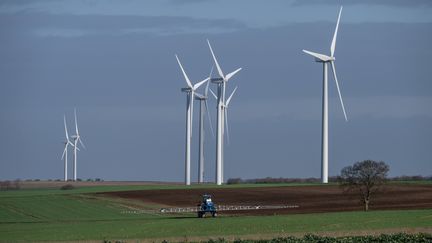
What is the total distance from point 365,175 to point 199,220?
1541 cm

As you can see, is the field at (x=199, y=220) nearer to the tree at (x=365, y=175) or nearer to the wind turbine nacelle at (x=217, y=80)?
the tree at (x=365, y=175)

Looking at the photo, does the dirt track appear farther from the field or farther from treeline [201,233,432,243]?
treeline [201,233,432,243]

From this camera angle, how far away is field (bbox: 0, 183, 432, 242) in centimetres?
5797

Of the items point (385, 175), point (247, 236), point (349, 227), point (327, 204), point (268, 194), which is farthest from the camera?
point (268, 194)

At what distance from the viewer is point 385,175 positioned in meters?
81.6

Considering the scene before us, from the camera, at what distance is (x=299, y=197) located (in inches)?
3935

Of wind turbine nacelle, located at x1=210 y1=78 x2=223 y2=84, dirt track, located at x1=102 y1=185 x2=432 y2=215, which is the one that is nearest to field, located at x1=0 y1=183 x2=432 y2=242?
dirt track, located at x1=102 y1=185 x2=432 y2=215

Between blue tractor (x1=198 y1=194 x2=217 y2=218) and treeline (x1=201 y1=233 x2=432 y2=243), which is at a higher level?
blue tractor (x1=198 y1=194 x2=217 y2=218)

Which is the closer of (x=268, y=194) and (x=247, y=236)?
(x=247, y=236)

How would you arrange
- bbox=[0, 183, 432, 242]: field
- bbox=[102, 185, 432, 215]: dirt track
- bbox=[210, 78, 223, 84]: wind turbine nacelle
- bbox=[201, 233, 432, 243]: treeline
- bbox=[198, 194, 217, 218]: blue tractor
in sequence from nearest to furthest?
bbox=[201, 233, 432, 243]: treeline
bbox=[0, 183, 432, 242]: field
bbox=[198, 194, 217, 218]: blue tractor
bbox=[102, 185, 432, 215]: dirt track
bbox=[210, 78, 223, 84]: wind turbine nacelle

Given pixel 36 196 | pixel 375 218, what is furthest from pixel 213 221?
pixel 36 196

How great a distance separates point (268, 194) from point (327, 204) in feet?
52.1

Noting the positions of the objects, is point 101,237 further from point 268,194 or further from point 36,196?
point 36,196

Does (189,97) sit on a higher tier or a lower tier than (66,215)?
higher
